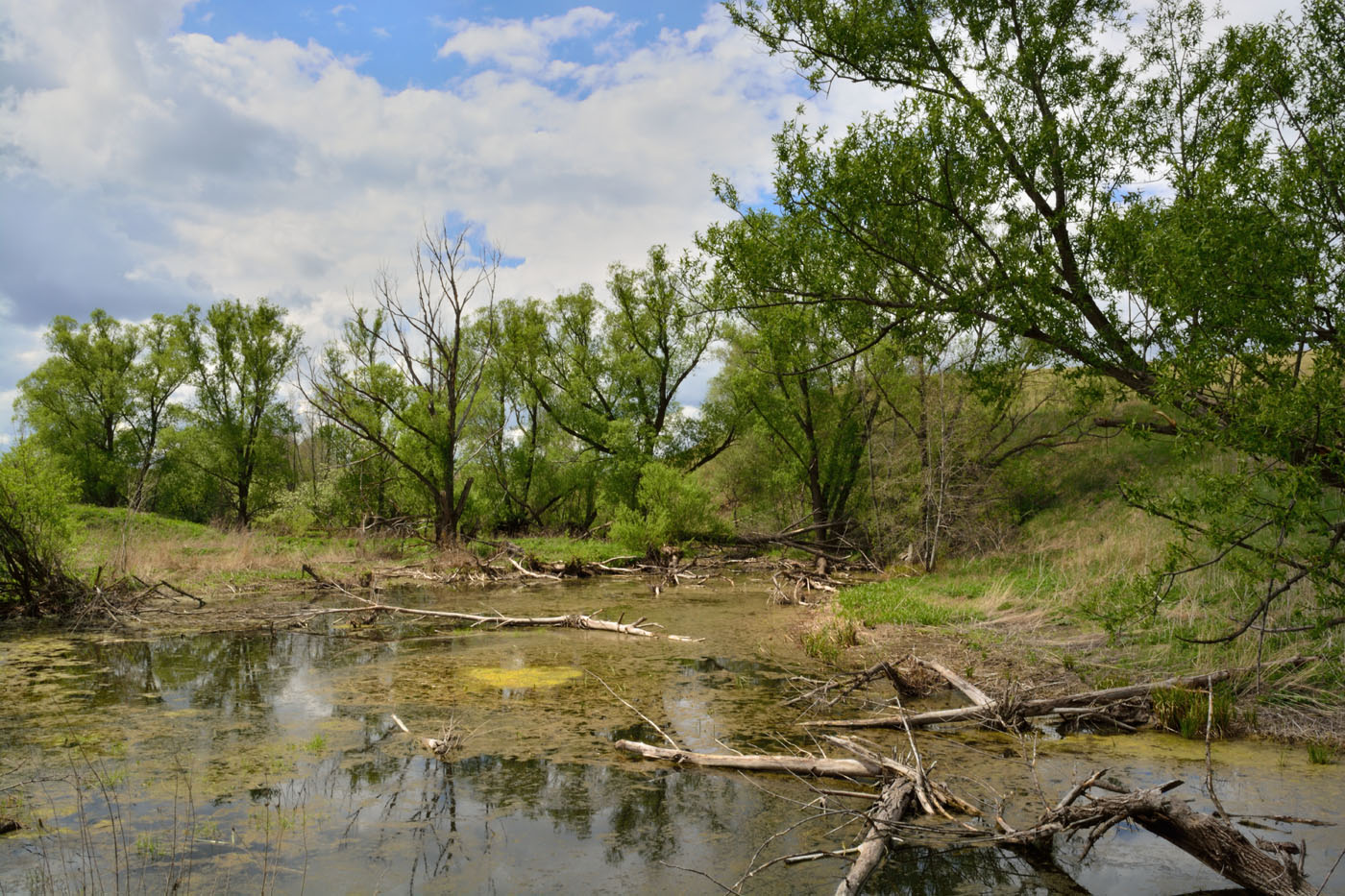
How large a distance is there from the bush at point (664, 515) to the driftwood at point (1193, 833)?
18.6 m

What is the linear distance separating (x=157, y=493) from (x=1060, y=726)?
4766 cm

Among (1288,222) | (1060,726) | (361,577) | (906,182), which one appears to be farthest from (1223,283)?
(361,577)

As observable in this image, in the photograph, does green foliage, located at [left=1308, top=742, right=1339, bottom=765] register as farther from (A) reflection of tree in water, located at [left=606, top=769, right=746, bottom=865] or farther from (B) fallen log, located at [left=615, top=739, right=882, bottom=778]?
(A) reflection of tree in water, located at [left=606, top=769, right=746, bottom=865]

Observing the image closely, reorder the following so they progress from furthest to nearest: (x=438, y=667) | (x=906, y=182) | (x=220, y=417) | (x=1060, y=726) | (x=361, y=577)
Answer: (x=220, y=417)
(x=361, y=577)
(x=438, y=667)
(x=906, y=182)
(x=1060, y=726)

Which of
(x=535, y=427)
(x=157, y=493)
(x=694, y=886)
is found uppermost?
Answer: (x=535, y=427)

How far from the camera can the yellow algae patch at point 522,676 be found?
9.39m

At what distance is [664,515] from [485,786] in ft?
55.6

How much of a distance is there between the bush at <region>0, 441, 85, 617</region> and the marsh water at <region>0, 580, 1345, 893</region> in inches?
141

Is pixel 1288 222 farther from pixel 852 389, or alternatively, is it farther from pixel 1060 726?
pixel 852 389

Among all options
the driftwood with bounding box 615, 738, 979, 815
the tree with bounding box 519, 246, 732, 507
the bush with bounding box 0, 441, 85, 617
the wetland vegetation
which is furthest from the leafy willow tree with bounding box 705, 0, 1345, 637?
the tree with bounding box 519, 246, 732, 507

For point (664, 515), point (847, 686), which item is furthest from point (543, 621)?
point (664, 515)

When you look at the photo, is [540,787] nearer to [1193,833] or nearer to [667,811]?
[667,811]

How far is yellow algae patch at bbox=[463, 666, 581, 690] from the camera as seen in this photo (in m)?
9.39

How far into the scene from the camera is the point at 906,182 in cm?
932
